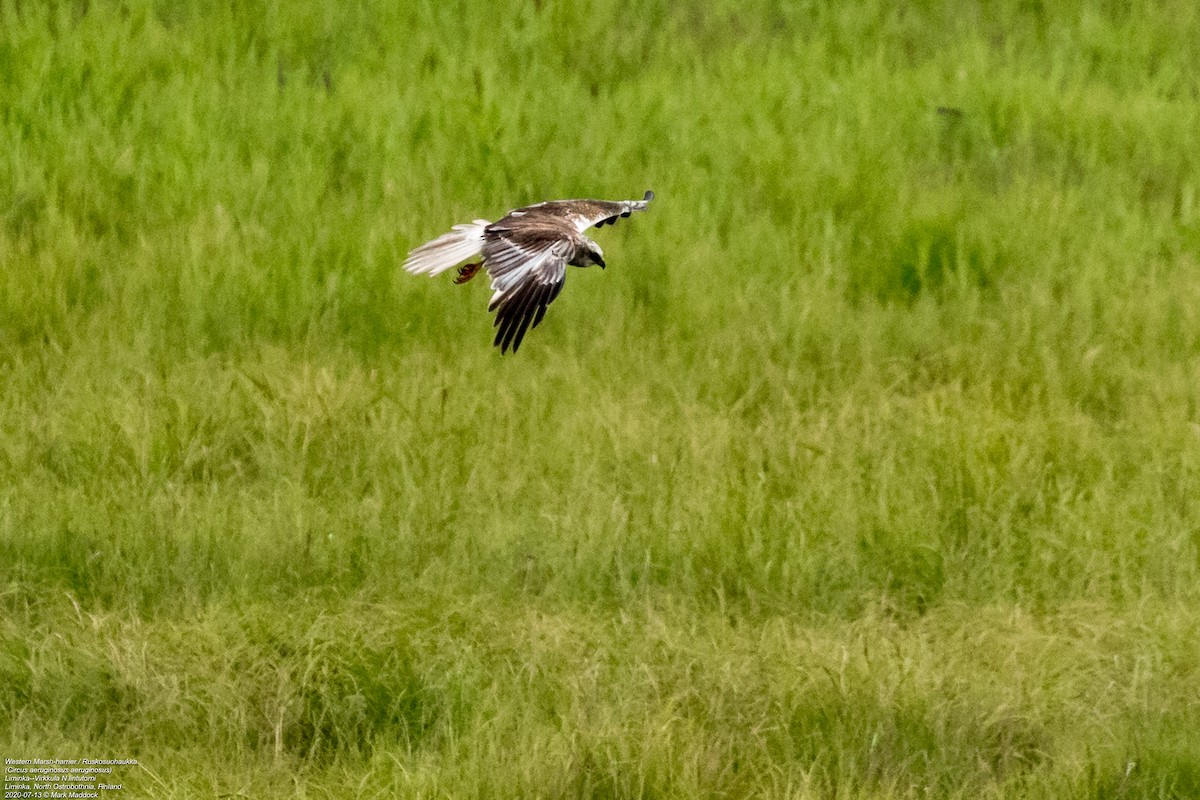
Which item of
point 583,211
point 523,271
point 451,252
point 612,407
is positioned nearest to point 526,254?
point 523,271

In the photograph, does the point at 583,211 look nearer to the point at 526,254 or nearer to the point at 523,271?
the point at 526,254

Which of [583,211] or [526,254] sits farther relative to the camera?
[583,211]

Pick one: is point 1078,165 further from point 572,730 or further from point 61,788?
point 61,788

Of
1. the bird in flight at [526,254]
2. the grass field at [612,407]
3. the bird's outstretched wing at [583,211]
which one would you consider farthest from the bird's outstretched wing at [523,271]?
the grass field at [612,407]

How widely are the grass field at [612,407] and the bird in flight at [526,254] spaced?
738 mm

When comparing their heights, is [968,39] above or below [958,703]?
above

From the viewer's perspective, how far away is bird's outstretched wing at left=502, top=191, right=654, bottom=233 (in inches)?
157

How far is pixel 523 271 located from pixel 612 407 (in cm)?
142

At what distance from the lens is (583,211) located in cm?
410

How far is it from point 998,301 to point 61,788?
3475mm

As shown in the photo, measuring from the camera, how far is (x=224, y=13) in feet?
23.6

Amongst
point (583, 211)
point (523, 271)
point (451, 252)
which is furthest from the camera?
point (583, 211)

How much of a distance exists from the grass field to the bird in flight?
74 centimetres

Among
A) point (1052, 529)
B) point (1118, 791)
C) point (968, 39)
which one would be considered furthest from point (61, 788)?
point (968, 39)
